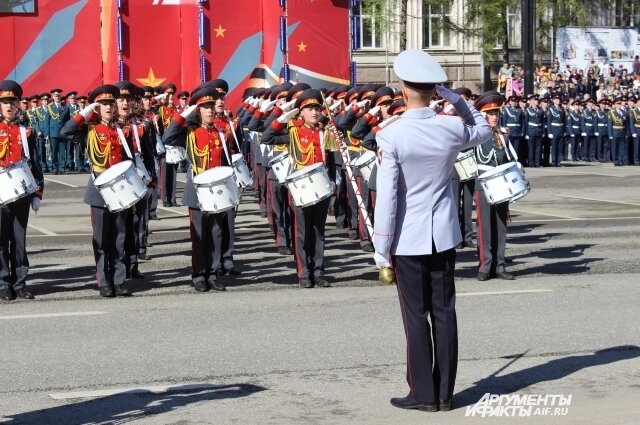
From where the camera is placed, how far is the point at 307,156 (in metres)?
14.9

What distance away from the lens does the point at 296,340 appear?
10953 mm

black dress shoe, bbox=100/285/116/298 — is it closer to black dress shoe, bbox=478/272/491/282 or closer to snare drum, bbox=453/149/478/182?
black dress shoe, bbox=478/272/491/282

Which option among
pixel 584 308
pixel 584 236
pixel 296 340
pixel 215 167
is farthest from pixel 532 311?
pixel 584 236

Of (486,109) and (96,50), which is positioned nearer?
(486,109)

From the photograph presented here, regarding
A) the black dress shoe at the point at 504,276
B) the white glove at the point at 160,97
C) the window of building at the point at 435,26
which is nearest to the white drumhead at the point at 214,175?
the black dress shoe at the point at 504,276

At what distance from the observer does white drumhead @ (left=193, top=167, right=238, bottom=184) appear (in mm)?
13602

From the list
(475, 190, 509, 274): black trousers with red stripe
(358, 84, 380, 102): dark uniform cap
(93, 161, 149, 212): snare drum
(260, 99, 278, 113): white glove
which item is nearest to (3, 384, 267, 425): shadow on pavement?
(93, 161, 149, 212): snare drum

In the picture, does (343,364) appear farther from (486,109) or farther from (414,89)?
(486,109)

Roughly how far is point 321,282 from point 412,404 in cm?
588

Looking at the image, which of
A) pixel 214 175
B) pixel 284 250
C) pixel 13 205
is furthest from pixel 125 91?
pixel 284 250

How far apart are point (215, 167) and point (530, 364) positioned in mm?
5140

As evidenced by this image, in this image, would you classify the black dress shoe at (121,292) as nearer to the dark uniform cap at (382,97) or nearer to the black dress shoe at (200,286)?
the black dress shoe at (200,286)

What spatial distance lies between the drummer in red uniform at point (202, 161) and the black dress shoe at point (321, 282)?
2.98 ft

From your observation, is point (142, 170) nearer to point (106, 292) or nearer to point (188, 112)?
point (188, 112)
